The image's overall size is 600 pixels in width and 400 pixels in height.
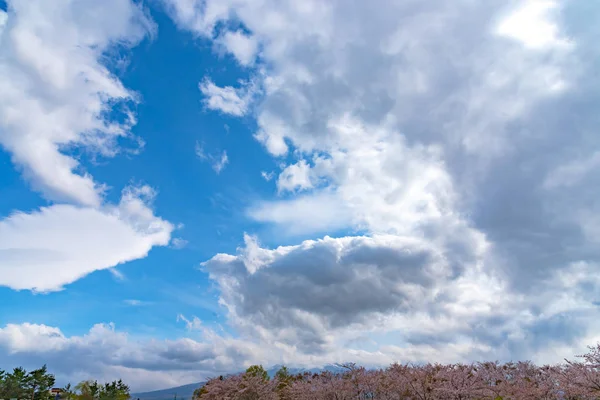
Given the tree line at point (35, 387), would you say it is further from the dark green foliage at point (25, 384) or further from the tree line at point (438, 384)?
the tree line at point (438, 384)

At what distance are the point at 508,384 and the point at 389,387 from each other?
12341 millimetres

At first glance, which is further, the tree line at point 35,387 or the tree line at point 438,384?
the tree line at point 35,387

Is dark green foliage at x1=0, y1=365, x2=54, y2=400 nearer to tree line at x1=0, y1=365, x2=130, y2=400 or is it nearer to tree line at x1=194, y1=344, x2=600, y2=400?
tree line at x1=0, y1=365, x2=130, y2=400

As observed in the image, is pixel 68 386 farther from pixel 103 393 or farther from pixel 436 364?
pixel 436 364

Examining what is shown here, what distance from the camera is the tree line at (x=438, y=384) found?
38969 millimetres

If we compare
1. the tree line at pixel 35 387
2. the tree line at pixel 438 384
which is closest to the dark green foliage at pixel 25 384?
the tree line at pixel 35 387

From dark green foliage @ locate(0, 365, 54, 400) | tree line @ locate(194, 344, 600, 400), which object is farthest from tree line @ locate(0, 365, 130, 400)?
tree line @ locate(194, 344, 600, 400)

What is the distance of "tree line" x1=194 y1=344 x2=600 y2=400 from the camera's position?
128 feet

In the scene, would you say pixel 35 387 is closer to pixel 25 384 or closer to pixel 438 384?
pixel 25 384

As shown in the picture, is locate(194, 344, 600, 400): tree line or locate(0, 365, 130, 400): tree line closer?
locate(194, 344, 600, 400): tree line

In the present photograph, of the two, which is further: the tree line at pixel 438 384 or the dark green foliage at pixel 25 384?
the dark green foliage at pixel 25 384

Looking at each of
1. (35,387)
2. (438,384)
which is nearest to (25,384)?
(35,387)

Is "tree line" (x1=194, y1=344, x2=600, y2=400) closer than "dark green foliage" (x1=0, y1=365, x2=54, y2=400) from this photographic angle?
Yes

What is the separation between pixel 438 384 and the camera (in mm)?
43062
